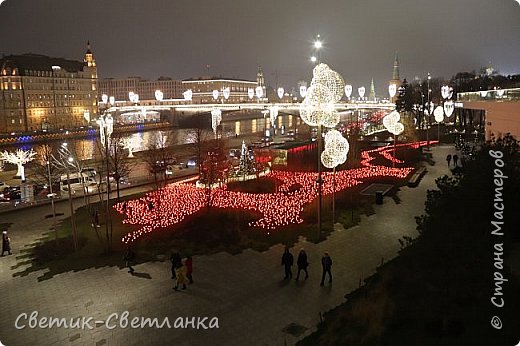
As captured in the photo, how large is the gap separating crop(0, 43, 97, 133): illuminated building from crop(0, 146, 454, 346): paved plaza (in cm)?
6375

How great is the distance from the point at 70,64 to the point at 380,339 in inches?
3723

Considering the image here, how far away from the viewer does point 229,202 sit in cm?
1870

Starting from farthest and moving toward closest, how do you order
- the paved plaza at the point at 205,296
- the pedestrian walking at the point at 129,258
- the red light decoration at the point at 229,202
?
the red light decoration at the point at 229,202, the pedestrian walking at the point at 129,258, the paved plaza at the point at 205,296

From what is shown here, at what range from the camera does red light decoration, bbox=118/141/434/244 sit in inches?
645

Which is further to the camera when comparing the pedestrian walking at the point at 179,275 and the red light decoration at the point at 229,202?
the red light decoration at the point at 229,202

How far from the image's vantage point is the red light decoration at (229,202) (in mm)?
16391

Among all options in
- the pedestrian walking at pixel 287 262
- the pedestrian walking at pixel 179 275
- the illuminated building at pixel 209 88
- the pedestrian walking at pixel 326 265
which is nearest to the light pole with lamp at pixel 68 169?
the pedestrian walking at pixel 179 275

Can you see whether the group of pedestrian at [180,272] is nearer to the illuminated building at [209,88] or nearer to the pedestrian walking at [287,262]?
the pedestrian walking at [287,262]

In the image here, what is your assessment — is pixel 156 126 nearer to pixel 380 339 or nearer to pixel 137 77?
pixel 137 77

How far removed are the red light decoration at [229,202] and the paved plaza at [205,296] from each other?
2.93 m

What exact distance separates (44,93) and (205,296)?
3051 inches

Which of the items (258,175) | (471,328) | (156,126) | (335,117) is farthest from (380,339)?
(156,126)

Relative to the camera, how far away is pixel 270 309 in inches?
382

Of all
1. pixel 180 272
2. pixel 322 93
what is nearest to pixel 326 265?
pixel 180 272
